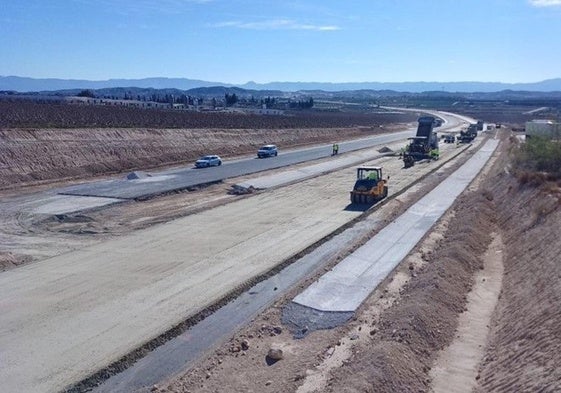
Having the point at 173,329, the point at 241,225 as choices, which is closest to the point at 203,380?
the point at 173,329

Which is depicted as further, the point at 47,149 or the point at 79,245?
the point at 47,149

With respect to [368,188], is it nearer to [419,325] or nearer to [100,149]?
[419,325]

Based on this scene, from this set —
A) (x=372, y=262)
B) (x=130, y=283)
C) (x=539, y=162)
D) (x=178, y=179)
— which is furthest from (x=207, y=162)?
(x=130, y=283)

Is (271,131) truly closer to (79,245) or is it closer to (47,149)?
(47,149)

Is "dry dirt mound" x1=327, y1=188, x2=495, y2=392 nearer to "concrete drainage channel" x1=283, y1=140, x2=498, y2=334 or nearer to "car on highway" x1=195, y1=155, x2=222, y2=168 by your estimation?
"concrete drainage channel" x1=283, y1=140, x2=498, y2=334

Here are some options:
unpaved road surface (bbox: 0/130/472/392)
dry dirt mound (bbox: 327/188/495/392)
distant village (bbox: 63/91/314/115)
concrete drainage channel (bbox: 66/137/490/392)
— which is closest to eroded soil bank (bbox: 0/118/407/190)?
unpaved road surface (bbox: 0/130/472/392)

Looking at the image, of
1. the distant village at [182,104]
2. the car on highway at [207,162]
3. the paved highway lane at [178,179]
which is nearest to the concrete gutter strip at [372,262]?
the paved highway lane at [178,179]
